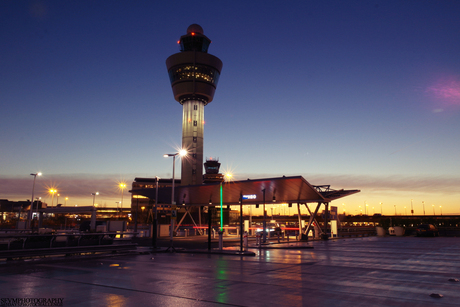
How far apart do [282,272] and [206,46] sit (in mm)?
118116

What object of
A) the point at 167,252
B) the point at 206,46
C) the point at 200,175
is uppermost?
the point at 206,46

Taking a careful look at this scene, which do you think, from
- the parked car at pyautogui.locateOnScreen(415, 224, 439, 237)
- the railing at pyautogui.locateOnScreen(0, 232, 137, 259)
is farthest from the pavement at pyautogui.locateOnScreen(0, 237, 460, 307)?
the parked car at pyautogui.locateOnScreen(415, 224, 439, 237)

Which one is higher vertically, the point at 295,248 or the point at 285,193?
the point at 285,193

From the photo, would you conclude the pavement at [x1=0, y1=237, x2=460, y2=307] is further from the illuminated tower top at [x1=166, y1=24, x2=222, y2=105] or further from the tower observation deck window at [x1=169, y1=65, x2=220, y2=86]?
the tower observation deck window at [x1=169, y1=65, x2=220, y2=86]

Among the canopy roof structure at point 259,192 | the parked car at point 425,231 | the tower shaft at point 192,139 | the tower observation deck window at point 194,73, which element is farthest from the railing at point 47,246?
the tower observation deck window at point 194,73

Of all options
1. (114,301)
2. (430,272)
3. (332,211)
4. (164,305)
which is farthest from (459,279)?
(332,211)

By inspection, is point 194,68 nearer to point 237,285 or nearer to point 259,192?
point 259,192

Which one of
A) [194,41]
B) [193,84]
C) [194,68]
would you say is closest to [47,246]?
[193,84]

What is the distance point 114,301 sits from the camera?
8.30m

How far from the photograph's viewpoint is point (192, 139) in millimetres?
119688

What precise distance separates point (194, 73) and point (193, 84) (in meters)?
3.85

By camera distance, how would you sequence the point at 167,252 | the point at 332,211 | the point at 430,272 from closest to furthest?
the point at 430,272 < the point at 167,252 < the point at 332,211

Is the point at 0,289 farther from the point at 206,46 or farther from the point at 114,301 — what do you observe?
the point at 206,46

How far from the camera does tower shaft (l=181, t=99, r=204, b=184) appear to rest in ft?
394
